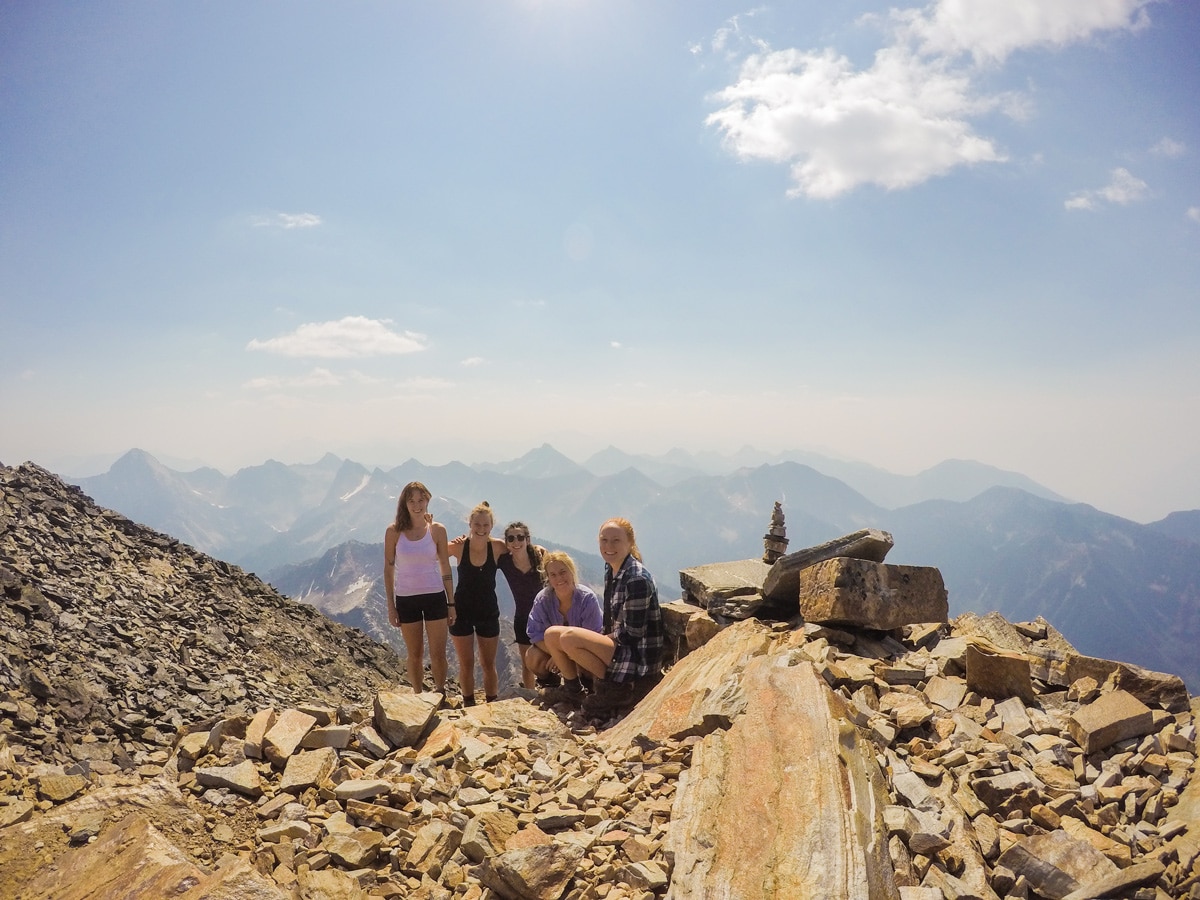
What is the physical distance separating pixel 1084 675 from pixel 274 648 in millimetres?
25450

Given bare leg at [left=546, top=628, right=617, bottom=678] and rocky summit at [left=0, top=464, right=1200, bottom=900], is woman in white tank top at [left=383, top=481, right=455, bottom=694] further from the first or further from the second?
bare leg at [left=546, top=628, right=617, bottom=678]

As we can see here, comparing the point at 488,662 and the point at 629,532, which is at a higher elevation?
the point at 629,532

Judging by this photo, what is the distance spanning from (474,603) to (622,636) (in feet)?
Answer: 11.7

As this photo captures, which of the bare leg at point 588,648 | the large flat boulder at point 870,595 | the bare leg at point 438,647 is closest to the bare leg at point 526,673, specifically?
the bare leg at point 438,647

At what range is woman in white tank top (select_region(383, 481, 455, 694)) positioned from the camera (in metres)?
11.1

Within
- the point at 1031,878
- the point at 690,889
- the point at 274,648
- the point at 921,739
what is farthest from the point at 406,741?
the point at 274,648

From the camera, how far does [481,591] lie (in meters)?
11.9

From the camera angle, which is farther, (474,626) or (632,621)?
(474,626)

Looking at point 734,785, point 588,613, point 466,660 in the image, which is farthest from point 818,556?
point 466,660

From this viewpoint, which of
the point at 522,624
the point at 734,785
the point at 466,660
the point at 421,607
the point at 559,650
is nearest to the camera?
the point at 734,785

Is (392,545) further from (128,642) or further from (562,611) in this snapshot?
(128,642)

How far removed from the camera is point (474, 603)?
11758mm

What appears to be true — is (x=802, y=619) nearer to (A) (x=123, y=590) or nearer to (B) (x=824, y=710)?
(B) (x=824, y=710)

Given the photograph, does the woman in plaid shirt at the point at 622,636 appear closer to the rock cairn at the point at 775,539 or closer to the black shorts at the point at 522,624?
the black shorts at the point at 522,624
